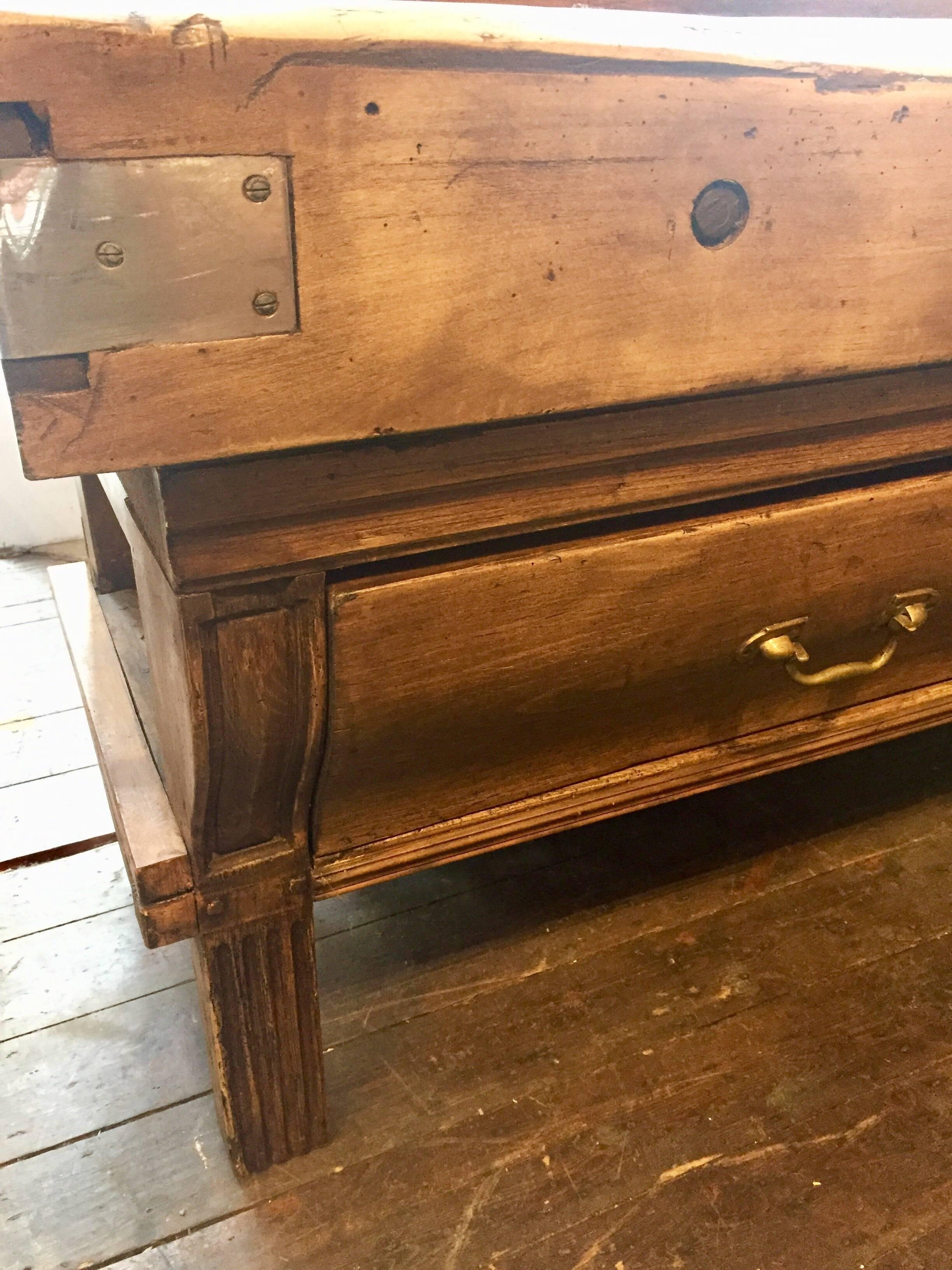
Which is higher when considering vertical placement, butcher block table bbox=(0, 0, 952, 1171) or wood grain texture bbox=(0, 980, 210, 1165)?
butcher block table bbox=(0, 0, 952, 1171)

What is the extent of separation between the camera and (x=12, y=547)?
5.81 ft

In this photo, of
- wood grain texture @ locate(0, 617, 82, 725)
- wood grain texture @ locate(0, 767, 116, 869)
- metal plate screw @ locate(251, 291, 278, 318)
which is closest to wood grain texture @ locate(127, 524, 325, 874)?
metal plate screw @ locate(251, 291, 278, 318)

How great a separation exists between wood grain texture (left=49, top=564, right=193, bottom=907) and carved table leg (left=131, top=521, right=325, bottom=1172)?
14 mm

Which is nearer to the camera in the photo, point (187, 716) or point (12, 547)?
point (187, 716)

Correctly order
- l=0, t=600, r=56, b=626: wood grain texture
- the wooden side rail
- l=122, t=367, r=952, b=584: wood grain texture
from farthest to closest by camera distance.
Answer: l=0, t=600, r=56, b=626: wood grain texture → the wooden side rail → l=122, t=367, r=952, b=584: wood grain texture

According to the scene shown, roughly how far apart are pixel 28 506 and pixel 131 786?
1.27m

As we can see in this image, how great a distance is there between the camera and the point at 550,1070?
79cm

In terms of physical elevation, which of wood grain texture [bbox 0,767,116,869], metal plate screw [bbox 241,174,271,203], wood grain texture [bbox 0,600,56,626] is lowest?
wood grain texture [bbox 0,600,56,626]

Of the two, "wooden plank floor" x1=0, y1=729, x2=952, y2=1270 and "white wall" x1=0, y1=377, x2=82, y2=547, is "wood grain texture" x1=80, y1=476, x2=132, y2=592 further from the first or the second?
"white wall" x1=0, y1=377, x2=82, y2=547

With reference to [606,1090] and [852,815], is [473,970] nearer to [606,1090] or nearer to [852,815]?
[606,1090]

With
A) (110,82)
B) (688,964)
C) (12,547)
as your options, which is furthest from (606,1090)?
(12,547)

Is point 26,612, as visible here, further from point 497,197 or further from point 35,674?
point 497,197

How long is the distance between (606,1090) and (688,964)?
16cm

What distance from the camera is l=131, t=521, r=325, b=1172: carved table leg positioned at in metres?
0.50
